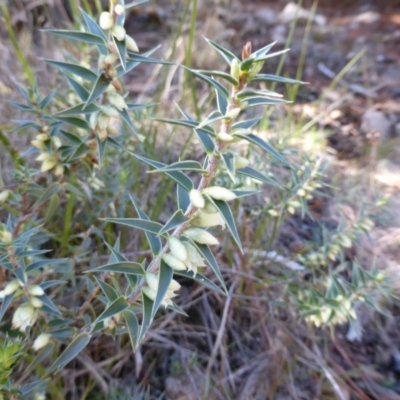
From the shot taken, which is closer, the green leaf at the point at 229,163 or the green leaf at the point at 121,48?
the green leaf at the point at 229,163

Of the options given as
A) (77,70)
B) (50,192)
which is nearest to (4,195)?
(50,192)

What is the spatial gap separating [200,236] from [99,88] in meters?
0.44

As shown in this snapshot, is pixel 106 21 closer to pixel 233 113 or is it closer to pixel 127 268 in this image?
pixel 233 113

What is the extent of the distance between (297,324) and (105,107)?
3.37 ft

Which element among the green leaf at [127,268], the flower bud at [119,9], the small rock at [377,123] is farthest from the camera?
the small rock at [377,123]

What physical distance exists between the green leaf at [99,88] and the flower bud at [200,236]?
1.23 feet

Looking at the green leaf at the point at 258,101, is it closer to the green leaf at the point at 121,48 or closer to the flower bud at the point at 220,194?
the flower bud at the point at 220,194

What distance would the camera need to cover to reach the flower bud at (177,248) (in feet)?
2.77

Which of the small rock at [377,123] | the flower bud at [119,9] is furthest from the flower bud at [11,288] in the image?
the small rock at [377,123]

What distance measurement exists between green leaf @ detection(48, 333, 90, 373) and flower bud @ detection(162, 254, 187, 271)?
0.30 meters

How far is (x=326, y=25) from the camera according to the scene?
4.03 metres

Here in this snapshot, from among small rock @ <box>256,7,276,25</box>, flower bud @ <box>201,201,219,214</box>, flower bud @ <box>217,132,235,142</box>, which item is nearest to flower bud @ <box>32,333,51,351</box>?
flower bud @ <box>201,201,219,214</box>

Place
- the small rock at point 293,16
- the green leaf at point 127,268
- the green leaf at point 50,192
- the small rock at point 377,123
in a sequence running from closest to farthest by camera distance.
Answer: the green leaf at point 127,268
the green leaf at point 50,192
the small rock at point 377,123
the small rock at point 293,16

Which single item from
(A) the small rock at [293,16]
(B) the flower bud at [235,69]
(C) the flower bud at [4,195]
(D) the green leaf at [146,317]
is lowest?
(A) the small rock at [293,16]
